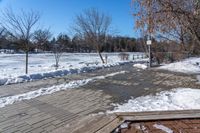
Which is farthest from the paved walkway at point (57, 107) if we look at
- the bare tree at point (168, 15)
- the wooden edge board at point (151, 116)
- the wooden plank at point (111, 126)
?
the bare tree at point (168, 15)

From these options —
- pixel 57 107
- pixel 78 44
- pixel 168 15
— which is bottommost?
pixel 57 107

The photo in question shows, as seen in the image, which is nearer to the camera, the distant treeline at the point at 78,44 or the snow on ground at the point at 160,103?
the snow on ground at the point at 160,103

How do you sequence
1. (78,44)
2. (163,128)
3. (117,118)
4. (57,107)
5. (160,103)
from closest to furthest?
1. (163,128)
2. (117,118)
3. (57,107)
4. (160,103)
5. (78,44)

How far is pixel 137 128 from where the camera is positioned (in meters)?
2.92

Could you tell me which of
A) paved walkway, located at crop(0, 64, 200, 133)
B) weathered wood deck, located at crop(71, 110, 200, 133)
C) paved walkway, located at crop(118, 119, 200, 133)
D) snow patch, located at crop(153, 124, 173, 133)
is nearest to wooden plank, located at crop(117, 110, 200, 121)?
weathered wood deck, located at crop(71, 110, 200, 133)

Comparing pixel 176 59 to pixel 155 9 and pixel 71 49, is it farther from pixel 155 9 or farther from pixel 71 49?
pixel 71 49

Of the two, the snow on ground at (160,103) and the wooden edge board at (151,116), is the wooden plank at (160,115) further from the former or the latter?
the snow on ground at (160,103)

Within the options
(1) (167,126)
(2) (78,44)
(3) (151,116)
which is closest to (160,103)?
(3) (151,116)

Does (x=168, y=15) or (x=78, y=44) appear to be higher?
(x=78, y=44)

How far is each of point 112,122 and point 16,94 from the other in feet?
11.7

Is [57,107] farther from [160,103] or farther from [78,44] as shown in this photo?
[78,44]

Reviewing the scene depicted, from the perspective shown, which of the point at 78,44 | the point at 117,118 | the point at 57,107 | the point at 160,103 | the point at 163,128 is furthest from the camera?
the point at 78,44

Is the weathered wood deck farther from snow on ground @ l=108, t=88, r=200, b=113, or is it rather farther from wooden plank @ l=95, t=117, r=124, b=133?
snow on ground @ l=108, t=88, r=200, b=113

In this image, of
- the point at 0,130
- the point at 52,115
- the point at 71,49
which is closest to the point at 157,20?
the point at 52,115
